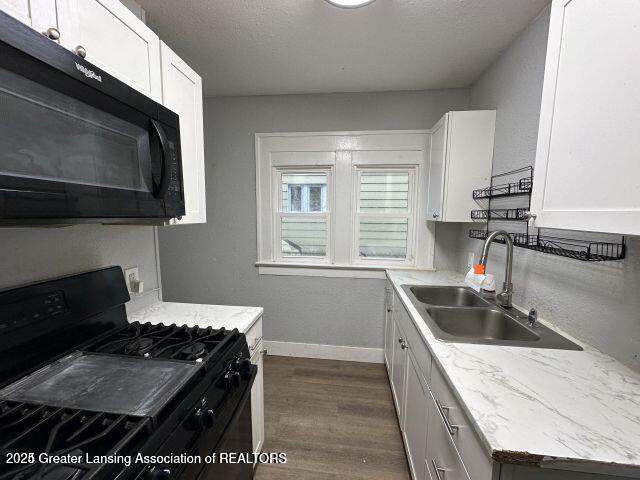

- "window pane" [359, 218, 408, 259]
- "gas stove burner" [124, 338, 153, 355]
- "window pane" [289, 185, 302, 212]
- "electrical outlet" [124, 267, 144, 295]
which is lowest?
"gas stove burner" [124, 338, 153, 355]

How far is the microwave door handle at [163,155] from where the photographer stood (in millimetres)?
912

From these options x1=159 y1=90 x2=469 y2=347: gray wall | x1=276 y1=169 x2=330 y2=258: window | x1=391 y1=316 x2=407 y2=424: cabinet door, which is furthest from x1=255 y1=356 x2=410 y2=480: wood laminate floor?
x1=276 y1=169 x2=330 y2=258: window

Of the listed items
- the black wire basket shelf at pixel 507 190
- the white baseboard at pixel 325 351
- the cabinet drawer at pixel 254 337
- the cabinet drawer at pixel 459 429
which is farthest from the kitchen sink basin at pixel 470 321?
the white baseboard at pixel 325 351

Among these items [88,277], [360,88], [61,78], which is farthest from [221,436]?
[360,88]

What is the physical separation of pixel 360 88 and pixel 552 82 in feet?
5.60

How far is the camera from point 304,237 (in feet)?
8.90

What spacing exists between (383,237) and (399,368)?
120cm

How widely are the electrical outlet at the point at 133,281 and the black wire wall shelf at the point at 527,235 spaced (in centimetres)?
181

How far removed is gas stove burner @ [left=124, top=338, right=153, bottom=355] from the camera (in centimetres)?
98

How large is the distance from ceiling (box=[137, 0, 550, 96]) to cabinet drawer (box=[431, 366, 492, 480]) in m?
1.79

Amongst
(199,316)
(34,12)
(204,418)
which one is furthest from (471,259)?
(34,12)

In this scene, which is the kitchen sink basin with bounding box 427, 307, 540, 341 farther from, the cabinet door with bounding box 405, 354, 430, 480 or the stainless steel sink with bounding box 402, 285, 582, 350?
the cabinet door with bounding box 405, 354, 430, 480

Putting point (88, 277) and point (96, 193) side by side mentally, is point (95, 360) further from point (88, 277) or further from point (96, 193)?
point (96, 193)

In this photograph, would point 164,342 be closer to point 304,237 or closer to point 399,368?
point 399,368
